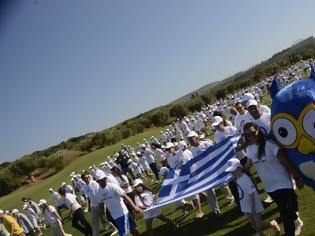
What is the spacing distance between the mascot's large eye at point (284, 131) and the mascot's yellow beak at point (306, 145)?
0.40 feet

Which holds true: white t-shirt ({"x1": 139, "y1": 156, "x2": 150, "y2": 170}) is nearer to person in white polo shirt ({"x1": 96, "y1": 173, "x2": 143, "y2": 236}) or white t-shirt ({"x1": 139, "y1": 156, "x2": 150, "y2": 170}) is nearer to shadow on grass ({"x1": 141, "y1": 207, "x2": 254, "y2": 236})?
shadow on grass ({"x1": 141, "y1": 207, "x2": 254, "y2": 236})

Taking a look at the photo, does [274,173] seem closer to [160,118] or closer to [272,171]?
[272,171]

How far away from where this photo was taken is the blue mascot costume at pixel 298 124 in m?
6.79

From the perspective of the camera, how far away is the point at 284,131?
7062 millimetres

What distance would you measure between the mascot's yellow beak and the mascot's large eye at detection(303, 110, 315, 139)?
10 centimetres

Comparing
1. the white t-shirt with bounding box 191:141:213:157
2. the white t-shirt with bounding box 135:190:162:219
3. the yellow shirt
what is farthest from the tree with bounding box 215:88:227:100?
the white t-shirt with bounding box 135:190:162:219

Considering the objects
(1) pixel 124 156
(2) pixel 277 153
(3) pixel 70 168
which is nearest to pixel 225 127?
(2) pixel 277 153

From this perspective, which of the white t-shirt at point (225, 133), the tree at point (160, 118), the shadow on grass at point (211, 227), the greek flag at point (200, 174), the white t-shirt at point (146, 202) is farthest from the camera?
the tree at point (160, 118)

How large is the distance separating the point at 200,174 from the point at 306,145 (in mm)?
4019

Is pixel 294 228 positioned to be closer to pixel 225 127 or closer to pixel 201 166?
pixel 201 166

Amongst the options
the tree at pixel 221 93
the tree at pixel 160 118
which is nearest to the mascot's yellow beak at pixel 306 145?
the tree at pixel 160 118

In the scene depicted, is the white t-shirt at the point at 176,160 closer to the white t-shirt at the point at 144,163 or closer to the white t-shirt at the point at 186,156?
the white t-shirt at the point at 186,156

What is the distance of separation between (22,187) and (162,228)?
160ft

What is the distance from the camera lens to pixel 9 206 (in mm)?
46969
